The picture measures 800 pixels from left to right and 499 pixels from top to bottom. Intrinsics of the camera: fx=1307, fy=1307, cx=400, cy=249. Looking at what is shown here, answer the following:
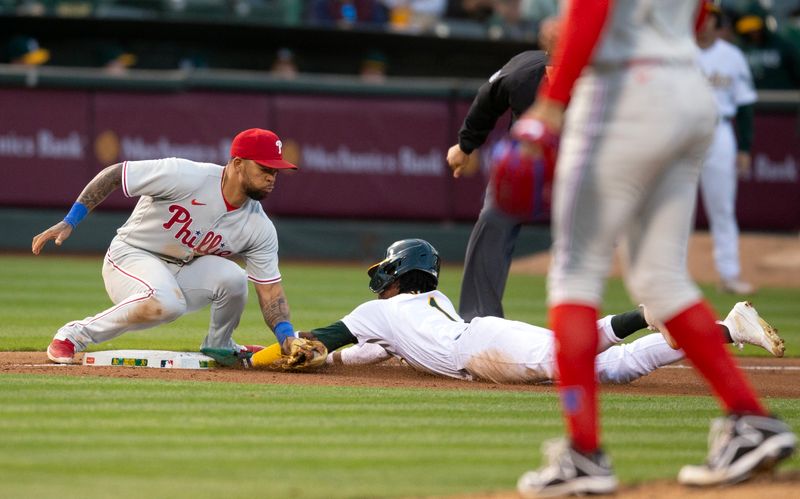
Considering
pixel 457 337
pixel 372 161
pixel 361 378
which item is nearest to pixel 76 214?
pixel 361 378

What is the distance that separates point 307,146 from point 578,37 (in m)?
11.4

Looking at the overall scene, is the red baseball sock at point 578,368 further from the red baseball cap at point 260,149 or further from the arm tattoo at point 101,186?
the arm tattoo at point 101,186

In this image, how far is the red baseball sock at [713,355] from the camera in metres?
3.90

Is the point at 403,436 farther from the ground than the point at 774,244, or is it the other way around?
the point at 403,436

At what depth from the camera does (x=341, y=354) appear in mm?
6902

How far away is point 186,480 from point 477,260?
3614 millimetres

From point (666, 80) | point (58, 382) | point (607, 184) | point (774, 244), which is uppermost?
point (666, 80)

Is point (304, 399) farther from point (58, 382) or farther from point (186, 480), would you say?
point (186, 480)

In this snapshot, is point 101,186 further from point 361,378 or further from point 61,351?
point 361,378

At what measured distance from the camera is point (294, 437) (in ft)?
15.6

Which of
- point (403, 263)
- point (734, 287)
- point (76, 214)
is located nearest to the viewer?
point (76, 214)

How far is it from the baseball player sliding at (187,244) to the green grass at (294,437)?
1.79ft

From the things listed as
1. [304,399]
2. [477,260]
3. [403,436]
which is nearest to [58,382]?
[304,399]

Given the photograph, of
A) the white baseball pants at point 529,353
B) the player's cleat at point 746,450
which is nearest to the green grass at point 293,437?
the white baseball pants at point 529,353
